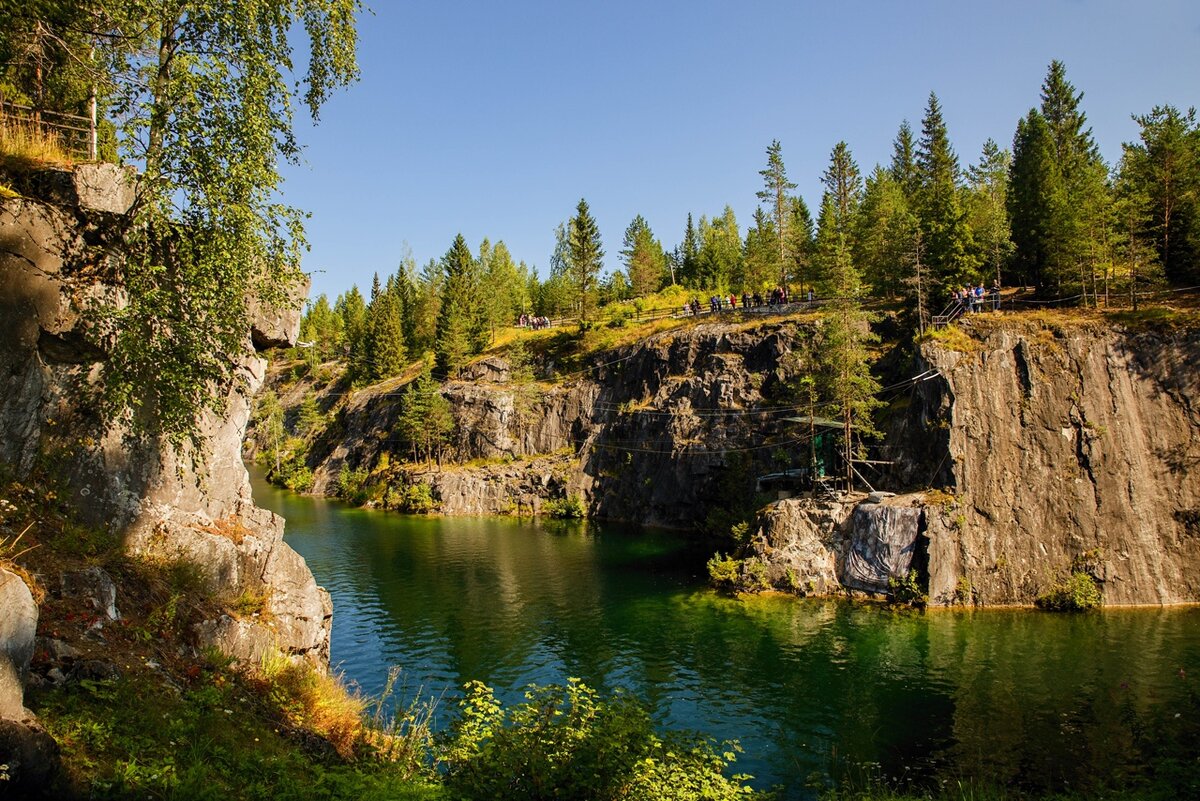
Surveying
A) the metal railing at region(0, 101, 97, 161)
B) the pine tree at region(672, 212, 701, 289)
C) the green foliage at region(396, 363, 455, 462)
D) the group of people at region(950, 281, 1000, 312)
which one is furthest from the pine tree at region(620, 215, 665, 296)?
the metal railing at region(0, 101, 97, 161)

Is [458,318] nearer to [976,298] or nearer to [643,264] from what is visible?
[643,264]

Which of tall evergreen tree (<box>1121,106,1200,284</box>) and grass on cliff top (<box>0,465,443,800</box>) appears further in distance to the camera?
tall evergreen tree (<box>1121,106,1200,284</box>)

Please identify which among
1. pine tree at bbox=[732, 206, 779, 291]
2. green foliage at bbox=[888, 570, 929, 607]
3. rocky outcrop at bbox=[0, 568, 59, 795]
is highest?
pine tree at bbox=[732, 206, 779, 291]

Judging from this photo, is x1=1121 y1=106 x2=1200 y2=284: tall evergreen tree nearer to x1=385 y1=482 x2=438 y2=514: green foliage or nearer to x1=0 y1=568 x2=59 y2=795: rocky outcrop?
x1=0 y1=568 x2=59 y2=795: rocky outcrop

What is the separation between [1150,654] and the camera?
2481 cm

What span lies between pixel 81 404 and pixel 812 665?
2388 centimetres

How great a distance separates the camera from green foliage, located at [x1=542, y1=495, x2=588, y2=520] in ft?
210

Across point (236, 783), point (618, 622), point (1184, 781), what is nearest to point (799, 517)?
point (618, 622)

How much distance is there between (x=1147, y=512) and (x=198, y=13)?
4248 cm

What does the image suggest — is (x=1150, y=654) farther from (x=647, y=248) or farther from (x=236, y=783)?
(x=647, y=248)

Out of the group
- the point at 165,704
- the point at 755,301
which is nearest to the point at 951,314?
the point at 755,301

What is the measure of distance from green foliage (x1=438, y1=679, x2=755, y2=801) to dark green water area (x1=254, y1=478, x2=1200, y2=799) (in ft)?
20.7

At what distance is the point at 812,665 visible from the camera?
24.9 metres

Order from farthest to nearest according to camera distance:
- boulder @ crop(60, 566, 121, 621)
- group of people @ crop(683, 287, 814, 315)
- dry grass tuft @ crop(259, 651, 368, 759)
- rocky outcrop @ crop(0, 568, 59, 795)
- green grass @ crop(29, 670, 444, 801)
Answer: group of people @ crop(683, 287, 814, 315), dry grass tuft @ crop(259, 651, 368, 759), boulder @ crop(60, 566, 121, 621), green grass @ crop(29, 670, 444, 801), rocky outcrop @ crop(0, 568, 59, 795)
